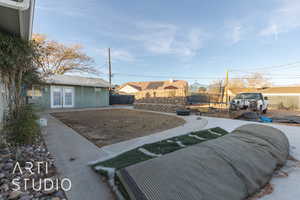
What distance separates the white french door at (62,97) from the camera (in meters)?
10.1

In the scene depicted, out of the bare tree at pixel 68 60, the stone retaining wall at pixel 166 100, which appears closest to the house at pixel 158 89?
the stone retaining wall at pixel 166 100

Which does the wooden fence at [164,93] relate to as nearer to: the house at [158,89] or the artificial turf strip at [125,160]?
the house at [158,89]

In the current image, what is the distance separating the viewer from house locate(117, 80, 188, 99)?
9.18m

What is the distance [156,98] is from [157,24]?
6.06 m

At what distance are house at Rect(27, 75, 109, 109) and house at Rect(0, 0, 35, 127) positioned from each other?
7.48 m

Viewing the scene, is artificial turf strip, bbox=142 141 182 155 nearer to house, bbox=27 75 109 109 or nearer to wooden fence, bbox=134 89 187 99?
wooden fence, bbox=134 89 187 99

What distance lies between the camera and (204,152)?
4.89 ft

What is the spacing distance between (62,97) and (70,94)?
2.17 ft

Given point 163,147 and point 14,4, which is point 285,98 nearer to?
point 163,147

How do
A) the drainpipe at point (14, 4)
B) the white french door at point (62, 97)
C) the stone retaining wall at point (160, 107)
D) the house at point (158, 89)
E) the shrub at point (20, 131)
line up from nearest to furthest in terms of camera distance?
the drainpipe at point (14, 4)
the shrub at point (20, 131)
the stone retaining wall at point (160, 107)
the house at point (158, 89)
the white french door at point (62, 97)

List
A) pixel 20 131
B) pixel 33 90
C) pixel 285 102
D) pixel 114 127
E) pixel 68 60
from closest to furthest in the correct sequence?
pixel 20 131
pixel 114 127
pixel 33 90
pixel 285 102
pixel 68 60

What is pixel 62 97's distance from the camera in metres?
10.5

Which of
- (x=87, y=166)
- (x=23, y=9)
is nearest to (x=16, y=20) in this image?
(x=23, y=9)

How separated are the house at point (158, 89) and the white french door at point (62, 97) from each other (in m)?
6.00
